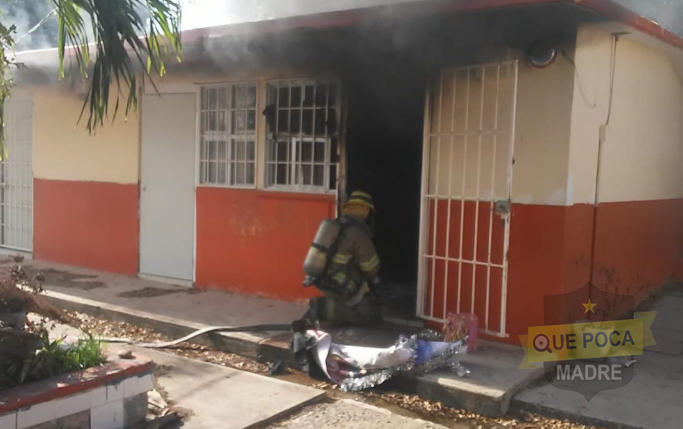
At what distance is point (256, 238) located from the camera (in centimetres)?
805

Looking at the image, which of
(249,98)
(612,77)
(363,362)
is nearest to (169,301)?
(249,98)

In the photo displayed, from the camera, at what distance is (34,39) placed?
1510cm

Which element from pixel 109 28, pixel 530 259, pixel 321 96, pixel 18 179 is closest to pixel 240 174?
pixel 321 96

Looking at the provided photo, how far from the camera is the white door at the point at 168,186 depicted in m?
8.72

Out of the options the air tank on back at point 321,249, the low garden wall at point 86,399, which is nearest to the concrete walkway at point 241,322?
the air tank on back at point 321,249

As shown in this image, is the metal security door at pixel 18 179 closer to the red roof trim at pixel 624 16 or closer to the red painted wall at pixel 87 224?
the red painted wall at pixel 87 224

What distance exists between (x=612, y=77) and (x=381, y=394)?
12.7 ft

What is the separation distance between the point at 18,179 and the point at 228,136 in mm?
4938

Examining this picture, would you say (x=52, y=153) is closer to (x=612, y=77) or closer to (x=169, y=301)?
(x=169, y=301)

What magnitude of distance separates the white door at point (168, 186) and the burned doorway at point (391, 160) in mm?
2278

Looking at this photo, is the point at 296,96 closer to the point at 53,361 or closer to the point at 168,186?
the point at 168,186

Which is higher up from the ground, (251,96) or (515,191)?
(251,96)

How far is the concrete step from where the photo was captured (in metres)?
5.04

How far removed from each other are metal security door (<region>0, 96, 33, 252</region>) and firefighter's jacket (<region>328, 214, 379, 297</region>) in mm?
6803
